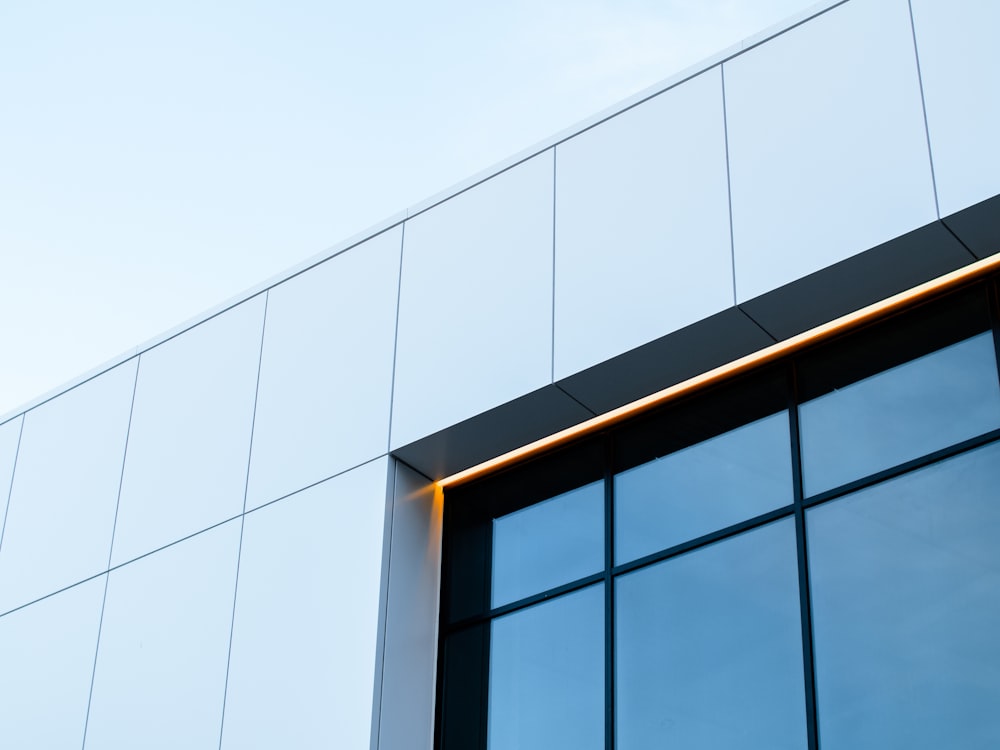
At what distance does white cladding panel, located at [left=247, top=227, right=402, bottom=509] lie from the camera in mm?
14156

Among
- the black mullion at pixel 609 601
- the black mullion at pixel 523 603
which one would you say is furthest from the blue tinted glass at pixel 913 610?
the black mullion at pixel 523 603

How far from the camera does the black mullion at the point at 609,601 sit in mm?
11781

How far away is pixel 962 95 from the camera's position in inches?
430

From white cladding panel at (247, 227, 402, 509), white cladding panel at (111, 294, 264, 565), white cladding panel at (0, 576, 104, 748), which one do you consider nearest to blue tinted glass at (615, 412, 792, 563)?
white cladding panel at (247, 227, 402, 509)

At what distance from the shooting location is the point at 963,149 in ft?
35.3

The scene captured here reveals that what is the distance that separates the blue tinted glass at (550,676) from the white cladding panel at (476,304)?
191cm

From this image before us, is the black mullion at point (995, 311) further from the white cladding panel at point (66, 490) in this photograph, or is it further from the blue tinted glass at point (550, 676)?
the white cladding panel at point (66, 490)

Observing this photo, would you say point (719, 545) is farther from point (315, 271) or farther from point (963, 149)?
point (315, 271)

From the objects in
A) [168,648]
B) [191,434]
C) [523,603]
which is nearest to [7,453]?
[191,434]

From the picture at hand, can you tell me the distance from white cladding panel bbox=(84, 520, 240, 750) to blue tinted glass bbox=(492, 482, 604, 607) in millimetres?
2846

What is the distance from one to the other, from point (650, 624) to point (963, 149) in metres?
4.39

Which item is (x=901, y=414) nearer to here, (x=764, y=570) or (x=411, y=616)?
(x=764, y=570)

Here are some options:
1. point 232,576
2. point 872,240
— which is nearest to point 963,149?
point 872,240

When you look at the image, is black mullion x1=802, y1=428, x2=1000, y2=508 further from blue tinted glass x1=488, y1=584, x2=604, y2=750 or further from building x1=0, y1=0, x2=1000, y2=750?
blue tinted glass x1=488, y1=584, x2=604, y2=750
